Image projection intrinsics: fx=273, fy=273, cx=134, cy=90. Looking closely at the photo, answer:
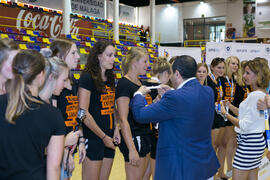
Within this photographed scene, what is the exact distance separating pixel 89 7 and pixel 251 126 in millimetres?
12400

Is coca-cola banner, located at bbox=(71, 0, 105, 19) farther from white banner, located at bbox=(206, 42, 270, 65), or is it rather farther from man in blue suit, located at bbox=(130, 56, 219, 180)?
man in blue suit, located at bbox=(130, 56, 219, 180)

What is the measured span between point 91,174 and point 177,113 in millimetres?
1058

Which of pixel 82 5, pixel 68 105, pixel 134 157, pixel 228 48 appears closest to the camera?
pixel 68 105

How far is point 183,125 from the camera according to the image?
5.46 ft

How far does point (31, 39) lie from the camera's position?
254 inches

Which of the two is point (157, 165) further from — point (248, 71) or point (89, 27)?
point (89, 27)

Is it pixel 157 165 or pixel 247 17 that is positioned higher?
pixel 247 17

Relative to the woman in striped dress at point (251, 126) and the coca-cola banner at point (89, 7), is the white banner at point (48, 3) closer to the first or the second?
the coca-cola banner at point (89, 7)

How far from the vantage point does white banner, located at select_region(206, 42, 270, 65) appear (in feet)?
21.2

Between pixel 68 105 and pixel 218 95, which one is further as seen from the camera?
pixel 218 95

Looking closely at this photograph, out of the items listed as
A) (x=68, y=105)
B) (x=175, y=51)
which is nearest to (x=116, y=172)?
(x=68, y=105)

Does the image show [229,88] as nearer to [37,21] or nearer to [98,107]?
[98,107]

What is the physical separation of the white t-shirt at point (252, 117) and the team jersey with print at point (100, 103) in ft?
3.84

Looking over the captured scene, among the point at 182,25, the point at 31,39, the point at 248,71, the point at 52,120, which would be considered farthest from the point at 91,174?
the point at 182,25
